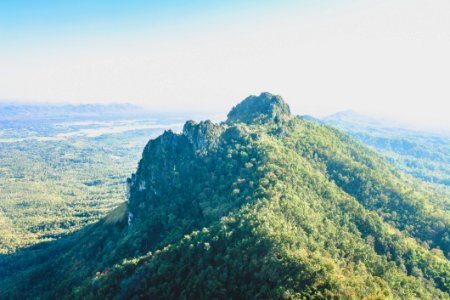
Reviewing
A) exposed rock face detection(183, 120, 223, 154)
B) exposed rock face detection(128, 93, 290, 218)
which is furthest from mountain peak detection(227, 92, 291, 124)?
exposed rock face detection(183, 120, 223, 154)

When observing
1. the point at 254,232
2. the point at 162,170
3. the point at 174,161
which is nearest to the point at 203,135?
the point at 174,161

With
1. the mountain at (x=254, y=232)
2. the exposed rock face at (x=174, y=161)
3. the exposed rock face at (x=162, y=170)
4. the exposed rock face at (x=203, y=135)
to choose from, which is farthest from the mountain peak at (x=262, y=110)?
the exposed rock face at (x=162, y=170)

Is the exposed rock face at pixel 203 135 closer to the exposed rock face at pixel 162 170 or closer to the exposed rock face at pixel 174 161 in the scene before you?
the exposed rock face at pixel 174 161

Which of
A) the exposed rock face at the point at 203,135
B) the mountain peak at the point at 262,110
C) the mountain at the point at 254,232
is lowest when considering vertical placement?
the mountain at the point at 254,232

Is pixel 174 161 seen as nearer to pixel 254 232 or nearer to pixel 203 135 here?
pixel 203 135

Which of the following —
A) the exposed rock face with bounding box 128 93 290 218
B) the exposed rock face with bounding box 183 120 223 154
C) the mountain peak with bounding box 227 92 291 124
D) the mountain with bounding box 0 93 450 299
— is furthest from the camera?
the mountain peak with bounding box 227 92 291 124

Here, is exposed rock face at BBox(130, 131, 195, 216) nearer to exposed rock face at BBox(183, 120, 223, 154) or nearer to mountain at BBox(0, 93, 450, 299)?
mountain at BBox(0, 93, 450, 299)

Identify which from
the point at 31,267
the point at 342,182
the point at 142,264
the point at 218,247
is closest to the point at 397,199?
the point at 342,182
